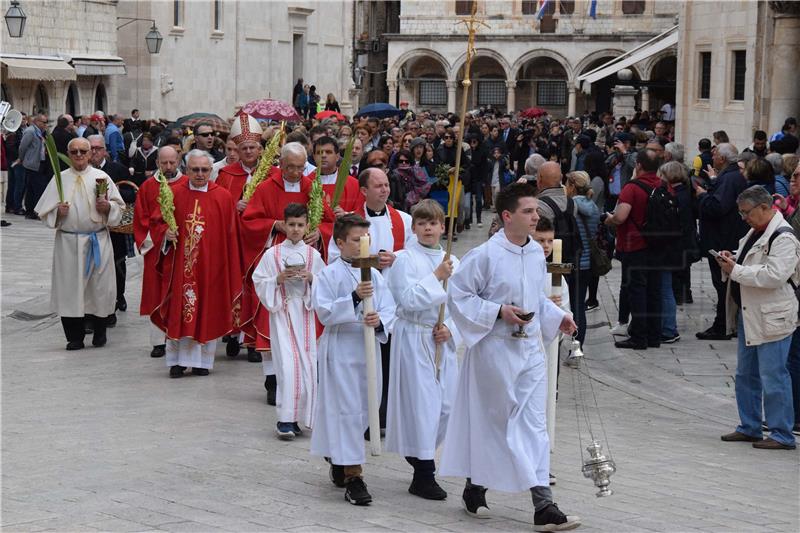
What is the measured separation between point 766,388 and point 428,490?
284 cm

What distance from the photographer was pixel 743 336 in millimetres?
9234

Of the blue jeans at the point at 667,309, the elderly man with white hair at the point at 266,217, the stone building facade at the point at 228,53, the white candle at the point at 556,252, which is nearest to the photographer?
the white candle at the point at 556,252

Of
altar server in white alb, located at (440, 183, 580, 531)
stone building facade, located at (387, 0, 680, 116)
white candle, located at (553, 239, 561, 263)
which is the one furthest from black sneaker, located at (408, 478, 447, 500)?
stone building facade, located at (387, 0, 680, 116)

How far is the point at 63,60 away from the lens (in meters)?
29.7

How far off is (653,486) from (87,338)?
22.6 ft

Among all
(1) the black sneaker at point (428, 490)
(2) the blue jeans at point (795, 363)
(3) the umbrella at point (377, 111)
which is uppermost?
(3) the umbrella at point (377, 111)

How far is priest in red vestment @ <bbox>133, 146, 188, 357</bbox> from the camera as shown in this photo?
11.5m

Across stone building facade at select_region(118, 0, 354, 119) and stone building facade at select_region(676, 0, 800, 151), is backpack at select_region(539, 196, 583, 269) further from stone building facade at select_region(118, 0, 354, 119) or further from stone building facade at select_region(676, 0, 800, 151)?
stone building facade at select_region(118, 0, 354, 119)

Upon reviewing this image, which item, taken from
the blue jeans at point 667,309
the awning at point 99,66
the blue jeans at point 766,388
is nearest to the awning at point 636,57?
the awning at point 99,66

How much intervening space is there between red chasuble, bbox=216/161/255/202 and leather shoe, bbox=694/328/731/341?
4807 mm

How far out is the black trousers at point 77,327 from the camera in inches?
485

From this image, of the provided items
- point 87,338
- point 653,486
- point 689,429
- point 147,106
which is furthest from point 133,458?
point 147,106

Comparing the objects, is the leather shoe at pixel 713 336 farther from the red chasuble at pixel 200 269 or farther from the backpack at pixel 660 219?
the red chasuble at pixel 200 269

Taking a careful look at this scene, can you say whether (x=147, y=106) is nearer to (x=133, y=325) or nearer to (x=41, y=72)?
(x=41, y=72)
